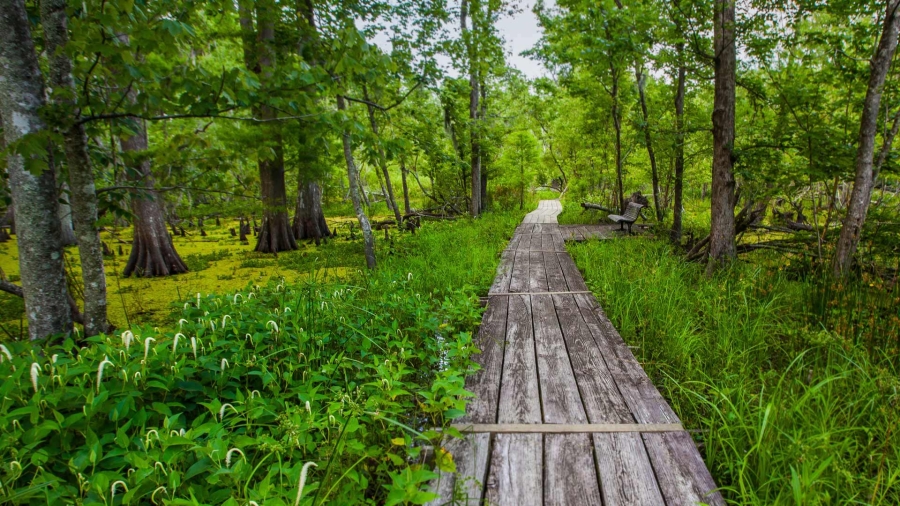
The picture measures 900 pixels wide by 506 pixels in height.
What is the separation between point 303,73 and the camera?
93.6 inches

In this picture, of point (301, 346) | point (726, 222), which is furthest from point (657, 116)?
point (301, 346)

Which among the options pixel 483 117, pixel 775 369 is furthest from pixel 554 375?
pixel 483 117

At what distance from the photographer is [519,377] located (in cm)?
243

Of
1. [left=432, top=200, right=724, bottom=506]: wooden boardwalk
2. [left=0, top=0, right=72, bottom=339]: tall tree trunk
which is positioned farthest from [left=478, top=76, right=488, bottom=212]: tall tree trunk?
[left=0, top=0, right=72, bottom=339]: tall tree trunk

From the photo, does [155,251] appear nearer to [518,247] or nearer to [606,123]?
[518,247]

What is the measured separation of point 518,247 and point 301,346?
5528 millimetres

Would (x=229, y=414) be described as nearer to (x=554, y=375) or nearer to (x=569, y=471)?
(x=569, y=471)

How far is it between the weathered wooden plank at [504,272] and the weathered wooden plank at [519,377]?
3.05ft

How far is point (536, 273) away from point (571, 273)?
46 cm

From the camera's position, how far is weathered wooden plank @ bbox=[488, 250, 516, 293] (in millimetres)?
4489

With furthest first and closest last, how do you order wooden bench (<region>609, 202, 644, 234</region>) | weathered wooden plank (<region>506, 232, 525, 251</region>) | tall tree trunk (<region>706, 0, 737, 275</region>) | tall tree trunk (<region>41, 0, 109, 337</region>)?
1. wooden bench (<region>609, 202, 644, 234</region>)
2. weathered wooden plank (<region>506, 232, 525, 251</region>)
3. tall tree trunk (<region>706, 0, 737, 275</region>)
4. tall tree trunk (<region>41, 0, 109, 337</region>)

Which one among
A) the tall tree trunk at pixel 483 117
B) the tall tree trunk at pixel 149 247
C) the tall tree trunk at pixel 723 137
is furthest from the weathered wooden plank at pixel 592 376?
the tall tree trunk at pixel 483 117

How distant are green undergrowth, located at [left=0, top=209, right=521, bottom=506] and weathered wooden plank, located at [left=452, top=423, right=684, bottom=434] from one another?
0.66 feet

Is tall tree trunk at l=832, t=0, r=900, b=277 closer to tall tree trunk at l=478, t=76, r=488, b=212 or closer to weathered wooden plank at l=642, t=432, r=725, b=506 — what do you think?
weathered wooden plank at l=642, t=432, r=725, b=506
